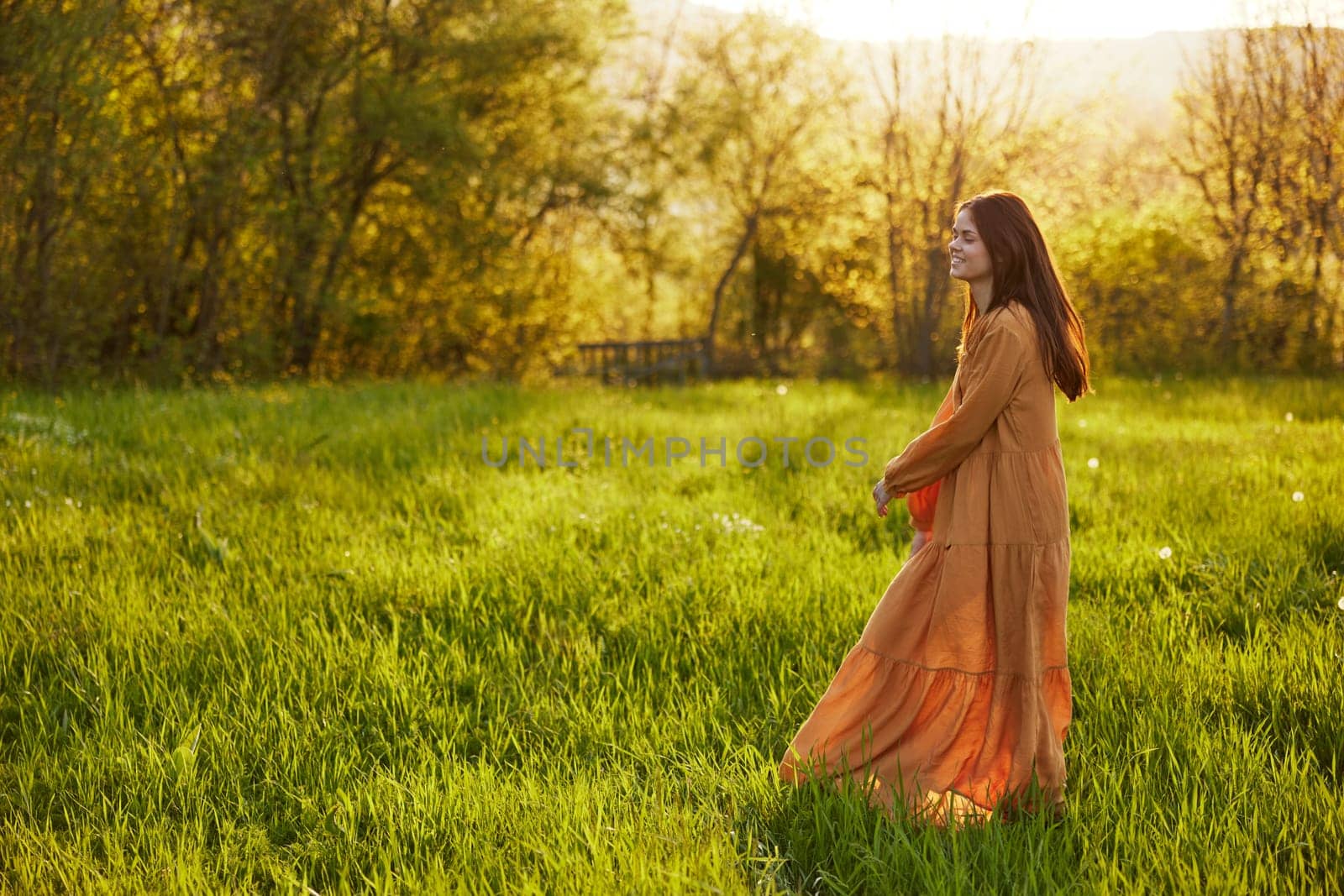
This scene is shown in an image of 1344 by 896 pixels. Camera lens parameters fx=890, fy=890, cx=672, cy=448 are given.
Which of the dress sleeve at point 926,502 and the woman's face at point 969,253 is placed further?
the dress sleeve at point 926,502

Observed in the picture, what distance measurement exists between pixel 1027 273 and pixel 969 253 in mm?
171

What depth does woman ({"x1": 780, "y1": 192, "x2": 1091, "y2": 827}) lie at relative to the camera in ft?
8.25

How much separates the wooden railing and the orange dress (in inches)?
490

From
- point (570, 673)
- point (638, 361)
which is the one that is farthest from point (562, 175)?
point (570, 673)

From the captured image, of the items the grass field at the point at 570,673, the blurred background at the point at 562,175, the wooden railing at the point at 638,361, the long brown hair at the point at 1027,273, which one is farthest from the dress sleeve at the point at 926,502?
the wooden railing at the point at 638,361

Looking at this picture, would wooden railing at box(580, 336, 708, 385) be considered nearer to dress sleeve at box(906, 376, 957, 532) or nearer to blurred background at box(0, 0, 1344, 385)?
blurred background at box(0, 0, 1344, 385)

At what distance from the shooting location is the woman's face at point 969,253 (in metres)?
2.57

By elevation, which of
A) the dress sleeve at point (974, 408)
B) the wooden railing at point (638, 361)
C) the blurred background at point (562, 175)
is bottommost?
the dress sleeve at point (974, 408)

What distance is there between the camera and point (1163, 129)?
14.1 m

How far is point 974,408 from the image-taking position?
8.28ft

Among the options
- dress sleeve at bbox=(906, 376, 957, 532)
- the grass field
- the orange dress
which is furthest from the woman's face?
the grass field

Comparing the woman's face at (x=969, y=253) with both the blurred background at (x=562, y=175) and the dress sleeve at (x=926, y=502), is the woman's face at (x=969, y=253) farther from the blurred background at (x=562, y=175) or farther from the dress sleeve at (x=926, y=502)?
the blurred background at (x=562, y=175)

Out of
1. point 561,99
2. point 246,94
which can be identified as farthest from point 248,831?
point 561,99

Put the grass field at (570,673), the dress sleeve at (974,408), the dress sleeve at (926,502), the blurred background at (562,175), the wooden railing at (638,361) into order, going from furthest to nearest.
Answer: the wooden railing at (638,361), the blurred background at (562,175), the dress sleeve at (926,502), the dress sleeve at (974,408), the grass field at (570,673)
